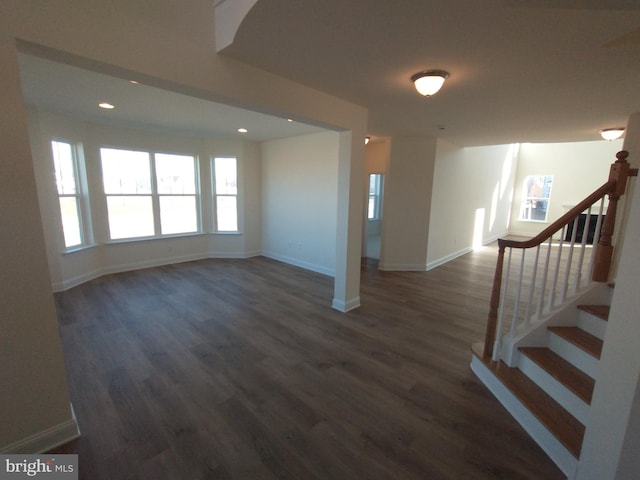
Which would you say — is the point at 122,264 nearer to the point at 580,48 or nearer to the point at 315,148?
the point at 315,148

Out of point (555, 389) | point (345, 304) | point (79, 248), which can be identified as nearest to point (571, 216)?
point (555, 389)

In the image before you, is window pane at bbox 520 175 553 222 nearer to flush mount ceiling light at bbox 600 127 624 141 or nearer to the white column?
flush mount ceiling light at bbox 600 127 624 141

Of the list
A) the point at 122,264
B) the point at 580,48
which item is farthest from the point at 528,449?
the point at 122,264

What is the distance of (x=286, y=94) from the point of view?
260 centimetres

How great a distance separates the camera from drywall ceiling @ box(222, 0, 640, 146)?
156 centimetres

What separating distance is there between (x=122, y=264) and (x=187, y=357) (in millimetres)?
3627

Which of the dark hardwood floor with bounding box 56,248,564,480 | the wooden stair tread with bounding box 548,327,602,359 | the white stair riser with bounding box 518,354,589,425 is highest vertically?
the wooden stair tread with bounding box 548,327,602,359

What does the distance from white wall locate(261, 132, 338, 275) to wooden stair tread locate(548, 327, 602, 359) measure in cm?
349

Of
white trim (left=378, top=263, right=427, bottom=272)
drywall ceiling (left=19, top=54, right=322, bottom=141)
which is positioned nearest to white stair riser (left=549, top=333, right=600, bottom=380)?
white trim (left=378, top=263, right=427, bottom=272)

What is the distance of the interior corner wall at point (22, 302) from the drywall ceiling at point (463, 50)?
134cm

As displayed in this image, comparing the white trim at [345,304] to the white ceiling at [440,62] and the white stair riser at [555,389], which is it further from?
the white ceiling at [440,62]

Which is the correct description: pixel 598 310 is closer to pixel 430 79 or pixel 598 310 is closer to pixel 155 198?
pixel 430 79

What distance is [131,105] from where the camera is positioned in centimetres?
375

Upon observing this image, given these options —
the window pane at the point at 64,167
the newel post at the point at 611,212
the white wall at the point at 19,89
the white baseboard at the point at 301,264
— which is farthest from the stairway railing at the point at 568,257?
the window pane at the point at 64,167
